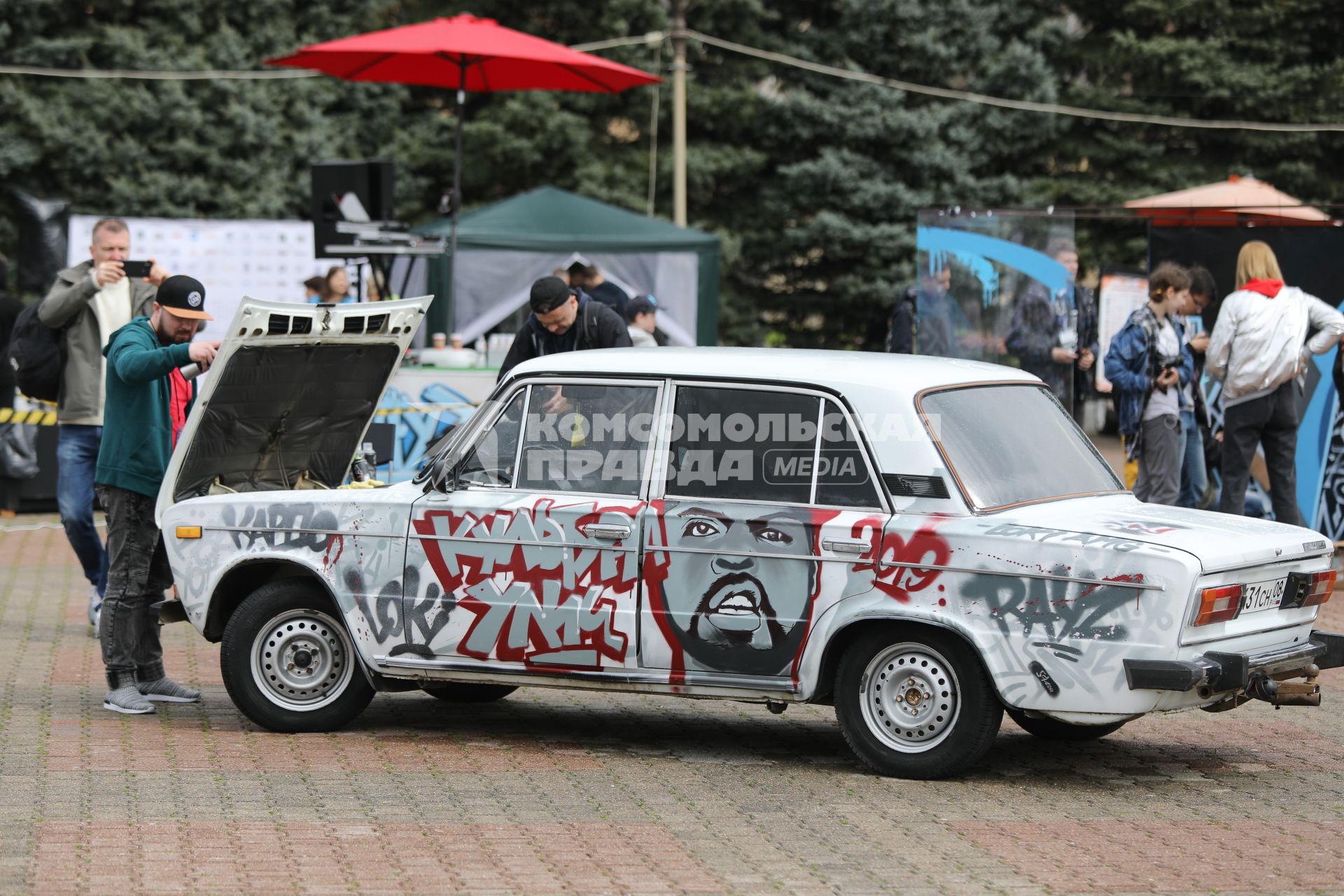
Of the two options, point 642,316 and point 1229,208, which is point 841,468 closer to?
point 642,316

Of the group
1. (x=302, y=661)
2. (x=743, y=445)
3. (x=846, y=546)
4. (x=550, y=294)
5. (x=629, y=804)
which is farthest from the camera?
(x=550, y=294)

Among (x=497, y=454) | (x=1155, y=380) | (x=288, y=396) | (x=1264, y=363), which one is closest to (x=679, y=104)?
(x=1155, y=380)

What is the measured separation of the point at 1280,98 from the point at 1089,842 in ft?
77.8

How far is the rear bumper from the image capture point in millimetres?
5980

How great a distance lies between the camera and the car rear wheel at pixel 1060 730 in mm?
7363

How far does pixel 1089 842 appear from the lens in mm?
5805

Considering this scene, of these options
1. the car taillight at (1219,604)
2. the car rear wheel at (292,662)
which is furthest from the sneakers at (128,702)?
the car taillight at (1219,604)

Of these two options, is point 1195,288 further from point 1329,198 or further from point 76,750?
point 1329,198

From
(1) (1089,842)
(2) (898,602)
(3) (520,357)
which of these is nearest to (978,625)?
(2) (898,602)

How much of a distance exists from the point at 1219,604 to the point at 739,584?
5.74 ft

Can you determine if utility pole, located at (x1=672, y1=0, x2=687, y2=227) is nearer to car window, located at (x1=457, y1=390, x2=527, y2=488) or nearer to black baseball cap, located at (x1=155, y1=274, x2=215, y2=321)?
black baseball cap, located at (x1=155, y1=274, x2=215, y2=321)

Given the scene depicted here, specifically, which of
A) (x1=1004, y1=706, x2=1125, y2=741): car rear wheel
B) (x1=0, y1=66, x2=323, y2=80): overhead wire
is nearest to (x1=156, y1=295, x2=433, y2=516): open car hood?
(x1=1004, y1=706, x2=1125, y2=741): car rear wheel

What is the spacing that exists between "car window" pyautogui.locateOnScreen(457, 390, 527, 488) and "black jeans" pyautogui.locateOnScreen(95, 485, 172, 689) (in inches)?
67.3

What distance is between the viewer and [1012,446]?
6.80 meters
